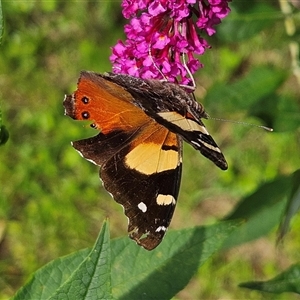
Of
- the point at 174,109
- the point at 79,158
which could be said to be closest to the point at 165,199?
the point at 174,109

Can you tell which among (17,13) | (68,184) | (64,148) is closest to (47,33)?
(17,13)

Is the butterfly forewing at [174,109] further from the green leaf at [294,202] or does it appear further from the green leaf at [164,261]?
the green leaf at [294,202]

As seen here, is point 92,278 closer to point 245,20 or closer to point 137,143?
point 137,143

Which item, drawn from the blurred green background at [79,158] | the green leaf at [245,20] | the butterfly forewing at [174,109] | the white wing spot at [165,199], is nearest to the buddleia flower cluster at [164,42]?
the butterfly forewing at [174,109]

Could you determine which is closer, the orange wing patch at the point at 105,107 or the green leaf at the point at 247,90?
the orange wing patch at the point at 105,107

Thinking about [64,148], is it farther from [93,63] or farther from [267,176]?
[267,176]

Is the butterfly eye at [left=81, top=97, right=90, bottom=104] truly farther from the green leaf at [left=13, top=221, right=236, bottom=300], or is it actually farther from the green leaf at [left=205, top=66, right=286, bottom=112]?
the green leaf at [left=205, top=66, right=286, bottom=112]
